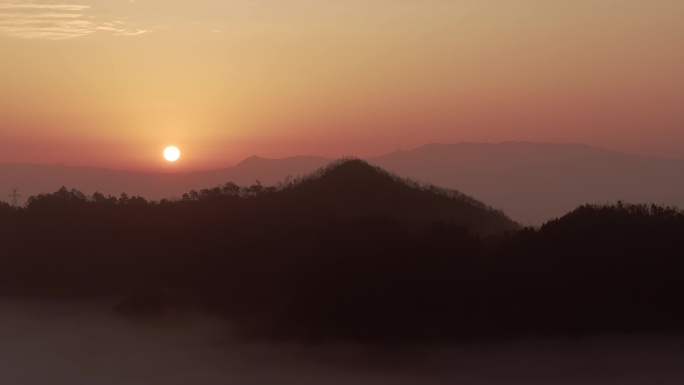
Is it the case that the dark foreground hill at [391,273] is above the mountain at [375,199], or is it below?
below

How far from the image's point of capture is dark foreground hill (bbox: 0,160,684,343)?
33188mm

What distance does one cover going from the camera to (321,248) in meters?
36.0

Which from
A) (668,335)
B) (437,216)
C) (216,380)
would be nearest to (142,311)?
(216,380)

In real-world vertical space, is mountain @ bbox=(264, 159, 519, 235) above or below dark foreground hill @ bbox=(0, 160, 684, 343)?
above

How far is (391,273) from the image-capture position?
3441 cm

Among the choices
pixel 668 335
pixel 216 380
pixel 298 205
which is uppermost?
pixel 298 205

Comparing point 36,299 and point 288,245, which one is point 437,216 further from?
point 36,299

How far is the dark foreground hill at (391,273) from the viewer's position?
33.2 meters

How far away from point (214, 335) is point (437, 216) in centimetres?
1410

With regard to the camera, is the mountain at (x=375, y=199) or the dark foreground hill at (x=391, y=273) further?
the mountain at (x=375, y=199)

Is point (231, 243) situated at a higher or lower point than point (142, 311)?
higher

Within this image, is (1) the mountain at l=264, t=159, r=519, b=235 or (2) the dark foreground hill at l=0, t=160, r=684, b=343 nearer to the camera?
(2) the dark foreground hill at l=0, t=160, r=684, b=343

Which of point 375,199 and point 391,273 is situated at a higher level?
point 375,199

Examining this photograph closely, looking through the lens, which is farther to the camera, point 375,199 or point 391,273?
point 375,199
